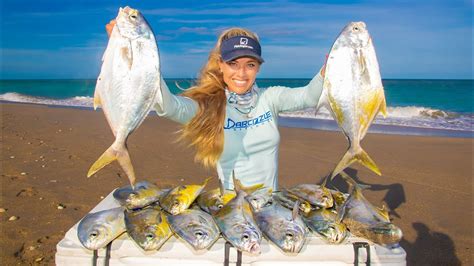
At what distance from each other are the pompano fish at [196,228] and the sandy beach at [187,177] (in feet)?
7.47

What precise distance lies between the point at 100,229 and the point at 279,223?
108 cm

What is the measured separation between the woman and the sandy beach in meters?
2.00

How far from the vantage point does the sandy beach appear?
16.2ft

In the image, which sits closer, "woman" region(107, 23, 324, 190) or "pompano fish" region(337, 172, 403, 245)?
"pompano fish" region(337, 172, 403, 245)

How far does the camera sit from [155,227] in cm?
263

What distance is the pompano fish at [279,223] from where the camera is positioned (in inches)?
97.3

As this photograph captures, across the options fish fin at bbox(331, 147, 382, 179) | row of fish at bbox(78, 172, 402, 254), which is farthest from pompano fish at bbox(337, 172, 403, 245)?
fish fin at bbox(331, 147, 382, 179)

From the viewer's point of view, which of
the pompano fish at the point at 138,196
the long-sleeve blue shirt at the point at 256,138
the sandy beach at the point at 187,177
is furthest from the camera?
the sandy beach at the point at 187,177

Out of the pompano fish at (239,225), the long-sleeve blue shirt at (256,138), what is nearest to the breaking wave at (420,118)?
the long-sleeve blue shirt at (256,138)

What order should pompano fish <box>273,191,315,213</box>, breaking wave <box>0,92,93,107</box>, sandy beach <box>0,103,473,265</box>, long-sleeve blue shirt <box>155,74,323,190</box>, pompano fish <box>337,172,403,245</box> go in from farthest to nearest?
1. breaking wave <box>0,92,93,107</box>
2. sandy beach <box>0,103,473,265</box>
3. long-sleeve blue shirt <box>155,74,323,190</box>
4. pompano fish <box>273,191,315,213</box>
5. pompano fish <box>337,172,403,245</box>

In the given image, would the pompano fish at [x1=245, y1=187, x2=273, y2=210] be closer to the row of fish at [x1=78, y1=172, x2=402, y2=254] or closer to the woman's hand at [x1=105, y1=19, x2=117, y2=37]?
the row of fish at [x1=78, y1=172, x2=402, y2=254]

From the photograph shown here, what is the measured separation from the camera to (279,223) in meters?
2.63

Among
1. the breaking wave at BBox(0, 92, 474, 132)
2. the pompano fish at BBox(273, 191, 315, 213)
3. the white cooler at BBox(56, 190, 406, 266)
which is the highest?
the pompano fish at BBox(273, 191, 315, 213)

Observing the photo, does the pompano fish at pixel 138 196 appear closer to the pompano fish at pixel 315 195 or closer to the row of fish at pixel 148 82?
the row of fish at pixel 148 82
